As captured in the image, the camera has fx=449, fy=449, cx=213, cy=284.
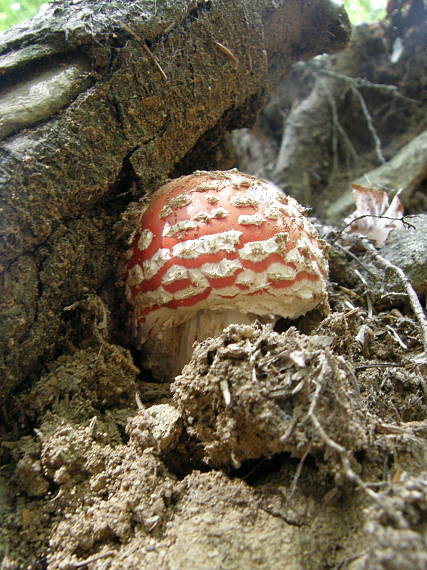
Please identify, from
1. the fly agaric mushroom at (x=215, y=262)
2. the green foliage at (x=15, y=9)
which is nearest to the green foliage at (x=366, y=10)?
the green foliage at (x=15, y=9)

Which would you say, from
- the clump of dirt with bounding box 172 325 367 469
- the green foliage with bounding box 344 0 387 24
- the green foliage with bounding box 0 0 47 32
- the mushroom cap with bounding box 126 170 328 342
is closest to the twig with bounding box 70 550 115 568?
the clump of dirt with bounding box 172 325 367 469

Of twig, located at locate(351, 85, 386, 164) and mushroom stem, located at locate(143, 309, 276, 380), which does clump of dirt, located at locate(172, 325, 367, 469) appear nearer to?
mushroom stem, located at locate(143, 309, 276, 380)

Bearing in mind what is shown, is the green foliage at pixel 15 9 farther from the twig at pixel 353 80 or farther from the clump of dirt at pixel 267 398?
the clump of dirt at pixel 267 398

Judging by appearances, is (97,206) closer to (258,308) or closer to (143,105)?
(143,105)

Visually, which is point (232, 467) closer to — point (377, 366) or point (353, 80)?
point (377, 366)

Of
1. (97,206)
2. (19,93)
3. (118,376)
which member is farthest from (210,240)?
(19,93)
